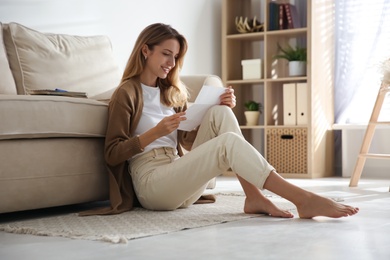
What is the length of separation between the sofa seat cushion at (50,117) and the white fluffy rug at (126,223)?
1.07 ft

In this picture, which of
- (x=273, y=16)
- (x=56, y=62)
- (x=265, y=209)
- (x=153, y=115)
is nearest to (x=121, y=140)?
(x=153, y=115)

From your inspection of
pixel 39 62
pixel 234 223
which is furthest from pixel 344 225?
pixel 39 62

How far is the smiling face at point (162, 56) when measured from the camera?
2615mm

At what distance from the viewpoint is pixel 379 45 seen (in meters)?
4.98

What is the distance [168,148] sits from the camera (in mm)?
2621

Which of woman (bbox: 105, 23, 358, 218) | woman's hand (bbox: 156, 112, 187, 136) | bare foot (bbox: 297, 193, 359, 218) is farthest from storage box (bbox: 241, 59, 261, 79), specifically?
bare foot (bbox: 297, 193, 359, 218)

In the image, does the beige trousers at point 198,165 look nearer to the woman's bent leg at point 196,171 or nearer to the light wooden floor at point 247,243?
the woman's bent leg at point 196,171

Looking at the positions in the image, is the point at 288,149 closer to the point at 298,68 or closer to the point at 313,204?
the point at 298,68

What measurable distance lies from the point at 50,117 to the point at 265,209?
876 mm

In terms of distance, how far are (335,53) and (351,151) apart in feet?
2.61

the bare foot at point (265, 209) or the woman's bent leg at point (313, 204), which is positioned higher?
the woman's bent leg at point (313, 204)

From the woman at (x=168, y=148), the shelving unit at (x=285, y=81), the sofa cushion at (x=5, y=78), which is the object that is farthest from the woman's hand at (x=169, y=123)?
the shelving unit at (x=285, y=81)

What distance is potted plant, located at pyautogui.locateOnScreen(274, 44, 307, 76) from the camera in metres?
4.95

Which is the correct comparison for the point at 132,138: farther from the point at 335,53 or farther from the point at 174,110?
the point at 335,53
